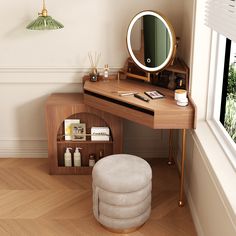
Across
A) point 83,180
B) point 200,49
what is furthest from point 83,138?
point 200,49

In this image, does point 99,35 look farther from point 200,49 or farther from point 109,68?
point 200,49

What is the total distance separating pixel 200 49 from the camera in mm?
2783

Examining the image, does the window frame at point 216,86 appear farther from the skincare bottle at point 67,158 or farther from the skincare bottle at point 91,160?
the skincare bottle at point 67,158

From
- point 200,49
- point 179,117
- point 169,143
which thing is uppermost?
point 200,49

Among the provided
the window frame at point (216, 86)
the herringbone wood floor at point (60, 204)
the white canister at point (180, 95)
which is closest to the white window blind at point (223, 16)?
the window frame at point (216, 86)

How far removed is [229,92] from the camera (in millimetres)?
2668

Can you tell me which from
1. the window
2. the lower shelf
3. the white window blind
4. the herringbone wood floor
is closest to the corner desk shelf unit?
the lower shelf

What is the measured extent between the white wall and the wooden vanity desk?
214 mm

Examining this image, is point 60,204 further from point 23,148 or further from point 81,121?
point 23,148

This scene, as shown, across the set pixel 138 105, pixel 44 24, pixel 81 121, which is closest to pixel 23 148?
pixel 81 121

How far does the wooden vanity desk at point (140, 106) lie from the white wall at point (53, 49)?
21 centimetres

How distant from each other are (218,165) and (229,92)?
57 centimetres

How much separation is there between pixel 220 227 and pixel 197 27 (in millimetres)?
1253

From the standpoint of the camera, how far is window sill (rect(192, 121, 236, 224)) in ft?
6.57
